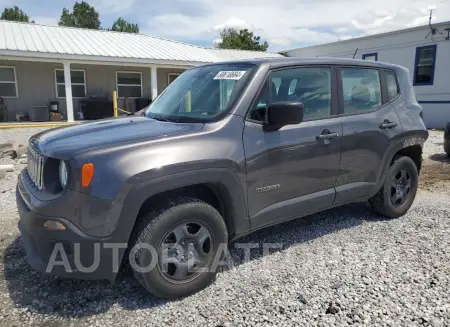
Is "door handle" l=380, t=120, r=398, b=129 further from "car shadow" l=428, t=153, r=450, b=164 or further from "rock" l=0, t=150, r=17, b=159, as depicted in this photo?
"rock" l=0, t=150, r=17, b=159

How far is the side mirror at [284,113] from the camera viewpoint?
116 inches

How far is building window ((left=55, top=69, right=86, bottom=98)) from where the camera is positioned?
16.2 metres

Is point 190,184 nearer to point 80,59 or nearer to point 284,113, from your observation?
Result: point 284,113

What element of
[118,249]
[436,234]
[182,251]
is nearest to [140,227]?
[118,249]

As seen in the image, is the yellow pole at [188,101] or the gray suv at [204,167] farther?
the yellow pole at [188,101]

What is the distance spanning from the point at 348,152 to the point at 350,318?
1723 mm

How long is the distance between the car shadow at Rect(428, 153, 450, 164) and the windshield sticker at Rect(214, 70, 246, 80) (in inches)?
269

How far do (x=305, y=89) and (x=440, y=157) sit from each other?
6.74m

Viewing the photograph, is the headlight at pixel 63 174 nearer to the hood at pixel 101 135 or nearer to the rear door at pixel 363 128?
the hood at pixel 101 135

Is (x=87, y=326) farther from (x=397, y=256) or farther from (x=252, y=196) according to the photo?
(x=397, y=256)

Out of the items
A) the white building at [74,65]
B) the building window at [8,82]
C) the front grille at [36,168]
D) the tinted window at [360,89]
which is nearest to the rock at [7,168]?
the front grille at [36,168]

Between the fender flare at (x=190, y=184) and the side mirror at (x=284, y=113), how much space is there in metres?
0.61

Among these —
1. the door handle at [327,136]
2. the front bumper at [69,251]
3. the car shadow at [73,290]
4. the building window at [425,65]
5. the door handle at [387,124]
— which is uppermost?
the building window at [425,65]

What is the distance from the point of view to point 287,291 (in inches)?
114
